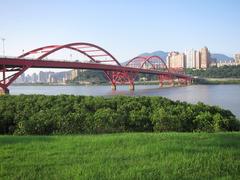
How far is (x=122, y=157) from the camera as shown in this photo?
17.2ft

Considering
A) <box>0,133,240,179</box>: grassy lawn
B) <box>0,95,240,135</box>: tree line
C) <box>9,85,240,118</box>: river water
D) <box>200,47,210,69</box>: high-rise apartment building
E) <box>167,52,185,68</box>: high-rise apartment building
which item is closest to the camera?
<box>0,133,240,179</box>: grassy lawn

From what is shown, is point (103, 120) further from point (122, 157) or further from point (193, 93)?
point (193, 93)

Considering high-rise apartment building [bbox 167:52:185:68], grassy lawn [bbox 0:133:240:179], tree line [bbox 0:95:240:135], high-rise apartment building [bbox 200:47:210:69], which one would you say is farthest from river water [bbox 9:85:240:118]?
high-rise apartment building [bbox 167:52:185:68]

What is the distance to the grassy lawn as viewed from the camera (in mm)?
4609

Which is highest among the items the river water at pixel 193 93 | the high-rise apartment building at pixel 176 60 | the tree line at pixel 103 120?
the high-rise apartment building at pixel 176 60

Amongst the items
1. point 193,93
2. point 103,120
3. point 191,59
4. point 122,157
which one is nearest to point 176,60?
point 191,59

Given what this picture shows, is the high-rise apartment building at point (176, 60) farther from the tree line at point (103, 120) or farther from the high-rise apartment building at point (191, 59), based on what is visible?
the tree line at point (103, 120)

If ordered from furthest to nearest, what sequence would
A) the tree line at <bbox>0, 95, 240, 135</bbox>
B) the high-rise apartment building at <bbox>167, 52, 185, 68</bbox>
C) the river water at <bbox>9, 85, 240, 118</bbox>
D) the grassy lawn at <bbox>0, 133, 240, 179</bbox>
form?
the high-rise apartment building at <bbox>167, 52, 185, 68</bbox> → the river water at <bbox>9, 85, 240, 118</bbox> → the tree line at <bbox>0, 95, 240, 135</bbox> → the grassy lawn at <bbox>0, 133, 240, 179</bbox>

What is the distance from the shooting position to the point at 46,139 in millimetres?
6566

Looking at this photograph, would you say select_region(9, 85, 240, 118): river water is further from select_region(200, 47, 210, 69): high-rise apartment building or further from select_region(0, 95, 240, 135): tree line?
select_region(200, 47, 210, 69): high-rise apartment building

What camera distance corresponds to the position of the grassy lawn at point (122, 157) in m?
4.61

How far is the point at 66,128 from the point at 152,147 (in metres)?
4.03

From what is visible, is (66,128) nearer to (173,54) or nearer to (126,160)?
(126,160)

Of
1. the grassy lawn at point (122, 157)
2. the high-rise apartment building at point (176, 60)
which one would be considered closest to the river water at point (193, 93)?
A: the grassy lawn at point (122, 157)
